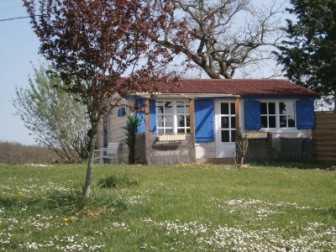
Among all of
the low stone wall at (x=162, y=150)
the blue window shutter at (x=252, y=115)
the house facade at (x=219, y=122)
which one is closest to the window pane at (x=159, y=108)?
the house facade at (x=219, y=122)

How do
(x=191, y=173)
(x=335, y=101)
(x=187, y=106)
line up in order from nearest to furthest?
(x=191, y=173) < (x=187, y=106) < (x=335, y=101)

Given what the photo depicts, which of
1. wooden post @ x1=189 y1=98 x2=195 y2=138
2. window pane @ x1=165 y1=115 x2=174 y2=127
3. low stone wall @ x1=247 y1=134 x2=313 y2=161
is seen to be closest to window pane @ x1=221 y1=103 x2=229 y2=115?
low stone wall @ x1=247 y1=134 x2=313 y2=161

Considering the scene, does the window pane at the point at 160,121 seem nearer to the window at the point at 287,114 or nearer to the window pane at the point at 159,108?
the window pane at the point at 159,108

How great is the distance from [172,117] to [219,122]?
2197 mm

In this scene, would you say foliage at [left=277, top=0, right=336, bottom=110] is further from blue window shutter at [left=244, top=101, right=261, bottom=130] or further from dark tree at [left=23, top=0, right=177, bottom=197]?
dark tree at [left=23, top=0, right=177, bottom=197]

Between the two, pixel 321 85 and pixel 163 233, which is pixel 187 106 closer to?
pixel 321 85

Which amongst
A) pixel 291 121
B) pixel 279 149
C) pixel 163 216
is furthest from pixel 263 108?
pixel 163 216

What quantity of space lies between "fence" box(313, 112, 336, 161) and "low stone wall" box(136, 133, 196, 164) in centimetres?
633

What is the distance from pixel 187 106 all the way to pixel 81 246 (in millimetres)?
15681

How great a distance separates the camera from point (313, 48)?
83.5ft

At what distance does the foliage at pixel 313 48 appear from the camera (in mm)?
24203

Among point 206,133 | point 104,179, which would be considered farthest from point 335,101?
point 104,179

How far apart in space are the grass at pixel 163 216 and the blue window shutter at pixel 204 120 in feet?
27.0

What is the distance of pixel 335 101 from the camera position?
28.2 metres
